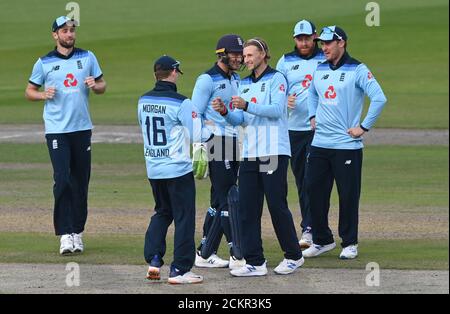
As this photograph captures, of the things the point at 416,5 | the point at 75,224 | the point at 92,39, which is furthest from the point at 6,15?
the point at 75,224

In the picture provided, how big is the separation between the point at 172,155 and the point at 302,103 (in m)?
3.00

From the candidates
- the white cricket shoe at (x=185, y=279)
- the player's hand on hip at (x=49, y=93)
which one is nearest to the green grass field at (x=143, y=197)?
the white cricket shoe at (x=185, y=279)

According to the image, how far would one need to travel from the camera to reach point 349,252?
13.0m

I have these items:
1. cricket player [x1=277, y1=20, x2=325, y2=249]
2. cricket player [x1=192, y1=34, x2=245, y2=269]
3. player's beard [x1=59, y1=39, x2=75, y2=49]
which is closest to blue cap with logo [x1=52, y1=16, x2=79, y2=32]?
player's beard [x1=59, y1=39, x2=75, y2=49]

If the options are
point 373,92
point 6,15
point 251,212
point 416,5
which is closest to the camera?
point 251,212

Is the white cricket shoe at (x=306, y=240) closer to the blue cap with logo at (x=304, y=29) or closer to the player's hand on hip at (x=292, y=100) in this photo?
the player's hand on hip at (x=292, y=100)

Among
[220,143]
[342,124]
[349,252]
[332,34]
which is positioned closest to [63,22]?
[220,143]

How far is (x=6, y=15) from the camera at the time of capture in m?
57.5

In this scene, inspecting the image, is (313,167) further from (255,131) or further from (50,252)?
(50,252)

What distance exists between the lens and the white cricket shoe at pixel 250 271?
12.0 m

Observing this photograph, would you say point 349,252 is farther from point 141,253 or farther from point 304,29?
point 304,29

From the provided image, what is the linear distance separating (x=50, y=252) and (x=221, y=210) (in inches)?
86.1

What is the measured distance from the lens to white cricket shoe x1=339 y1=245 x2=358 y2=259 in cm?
1296

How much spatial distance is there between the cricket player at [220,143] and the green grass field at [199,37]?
68.4 feet
